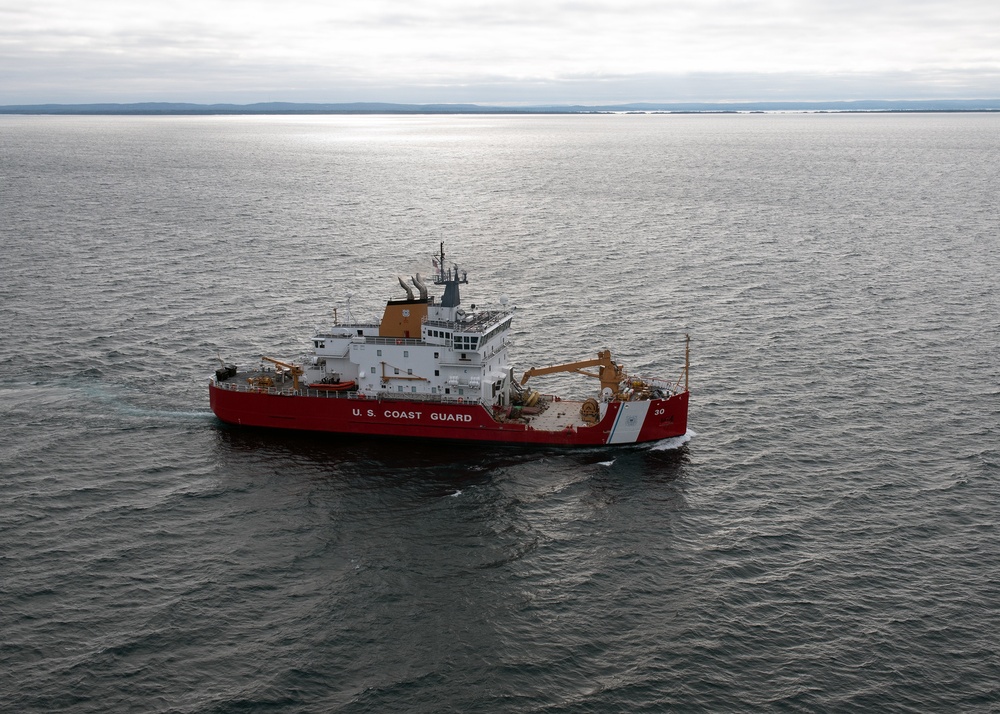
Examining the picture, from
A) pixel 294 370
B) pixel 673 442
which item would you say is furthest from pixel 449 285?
pixel 673 442

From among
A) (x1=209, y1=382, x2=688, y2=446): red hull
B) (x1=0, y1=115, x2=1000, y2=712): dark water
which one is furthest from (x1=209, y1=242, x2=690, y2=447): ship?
(x1=0, y1=115, x2=1000, y2=712): dark water

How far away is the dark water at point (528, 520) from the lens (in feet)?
108

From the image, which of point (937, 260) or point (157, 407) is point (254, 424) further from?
point (937, 260)

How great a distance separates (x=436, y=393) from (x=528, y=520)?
49.2ft

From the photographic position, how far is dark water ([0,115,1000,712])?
33.0 m

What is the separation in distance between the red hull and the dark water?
1.42 metres

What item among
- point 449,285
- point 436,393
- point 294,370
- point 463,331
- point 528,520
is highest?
point 449,285

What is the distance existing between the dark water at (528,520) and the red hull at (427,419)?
142 centimetres

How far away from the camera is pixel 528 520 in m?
45.5

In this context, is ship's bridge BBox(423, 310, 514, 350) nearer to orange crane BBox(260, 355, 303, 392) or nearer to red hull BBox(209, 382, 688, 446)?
red hull BBox(209, 382, 688, 446)

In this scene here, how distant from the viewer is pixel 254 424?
58.6 metres

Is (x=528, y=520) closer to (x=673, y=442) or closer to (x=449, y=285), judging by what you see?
(x=673, y=442)

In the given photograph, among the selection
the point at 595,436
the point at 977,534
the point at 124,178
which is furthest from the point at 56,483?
the point at 124,178

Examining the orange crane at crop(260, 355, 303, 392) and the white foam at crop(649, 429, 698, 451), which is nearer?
the white foam at crop(649, 429, 698, 451)
